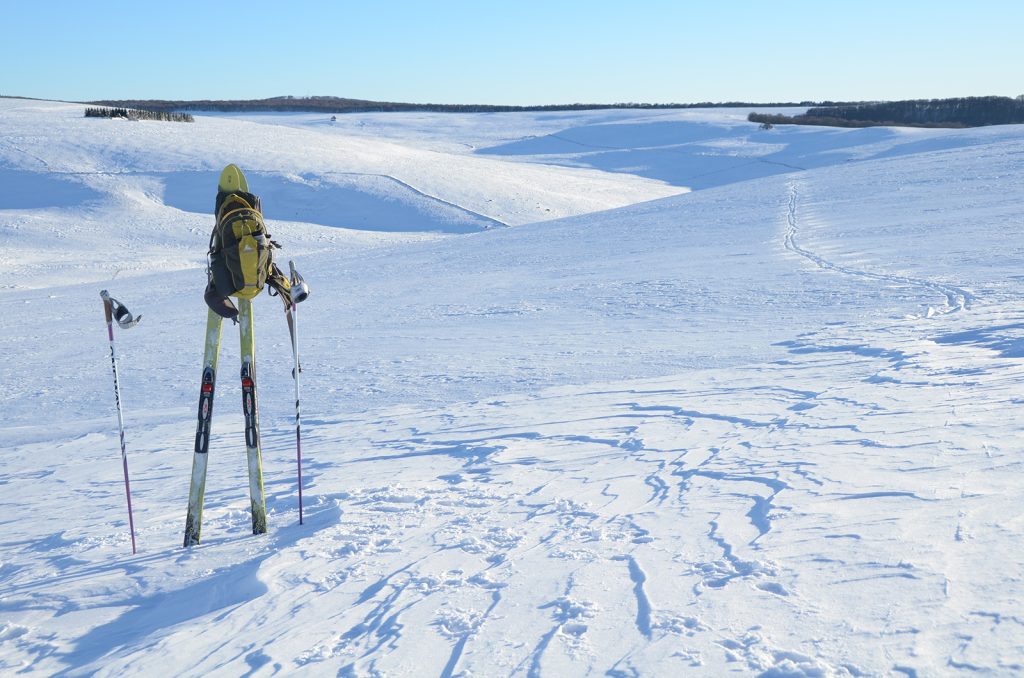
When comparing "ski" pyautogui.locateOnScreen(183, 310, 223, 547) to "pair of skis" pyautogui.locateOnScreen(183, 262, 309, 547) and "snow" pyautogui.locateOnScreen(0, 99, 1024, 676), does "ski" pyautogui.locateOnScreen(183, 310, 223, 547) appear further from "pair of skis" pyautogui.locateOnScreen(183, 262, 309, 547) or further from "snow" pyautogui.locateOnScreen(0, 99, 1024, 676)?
"snow" pyautogui.locateOnScreen(0, 99, 1024, 676)

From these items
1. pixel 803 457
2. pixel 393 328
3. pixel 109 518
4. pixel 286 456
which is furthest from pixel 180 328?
Result: pixel 803 457

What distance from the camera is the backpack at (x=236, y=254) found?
3.99 meters

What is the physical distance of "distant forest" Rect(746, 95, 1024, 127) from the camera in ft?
132

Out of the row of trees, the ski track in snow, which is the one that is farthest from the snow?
the row of trees

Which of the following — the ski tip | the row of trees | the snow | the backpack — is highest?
the row of trees

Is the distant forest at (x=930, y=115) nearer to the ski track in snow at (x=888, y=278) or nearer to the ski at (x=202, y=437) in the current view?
the ski track in snow at (x=888, y=278)

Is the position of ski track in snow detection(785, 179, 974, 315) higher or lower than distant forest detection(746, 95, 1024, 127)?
lower

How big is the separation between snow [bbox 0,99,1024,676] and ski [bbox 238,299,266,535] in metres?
0.14

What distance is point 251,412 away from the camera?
166 inches

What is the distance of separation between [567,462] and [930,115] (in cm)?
4489

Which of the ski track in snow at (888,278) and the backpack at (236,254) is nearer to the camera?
the backpack at (236,254)

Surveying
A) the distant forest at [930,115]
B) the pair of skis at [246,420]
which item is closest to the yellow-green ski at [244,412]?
the pair of skis at [246,420]

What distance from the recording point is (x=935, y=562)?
3.13 metres

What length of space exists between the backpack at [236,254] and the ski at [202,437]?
0.53ft
